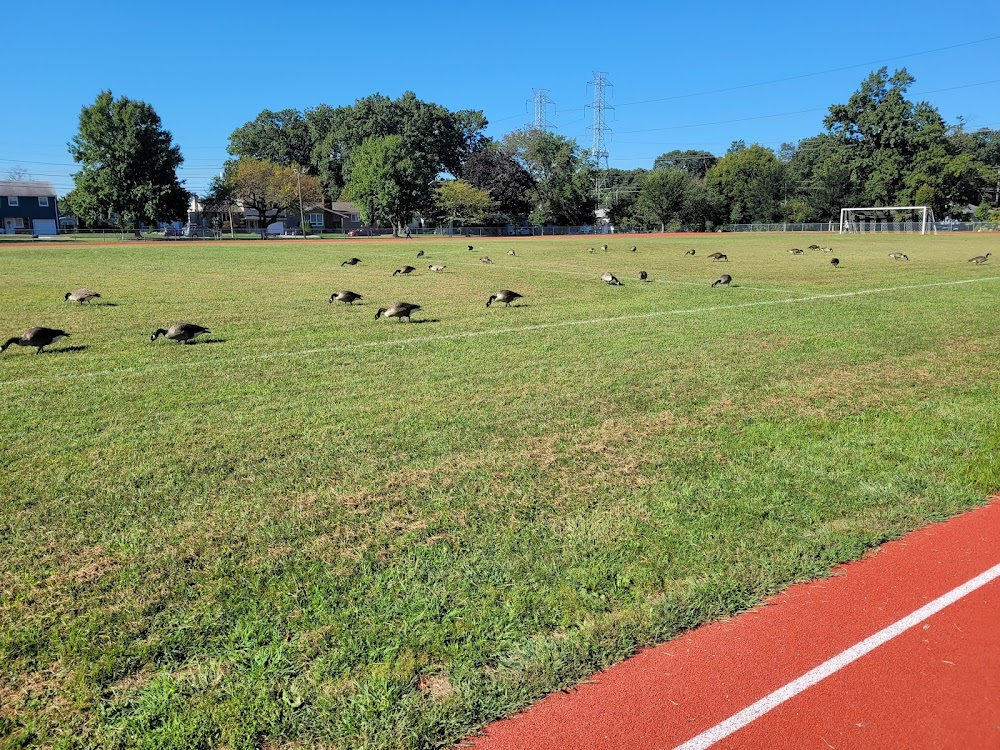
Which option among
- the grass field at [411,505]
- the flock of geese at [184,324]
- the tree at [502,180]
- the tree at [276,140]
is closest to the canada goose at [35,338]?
the flock of geese at [184,324]

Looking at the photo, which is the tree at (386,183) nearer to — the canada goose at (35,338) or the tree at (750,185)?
the tree at (750,185)

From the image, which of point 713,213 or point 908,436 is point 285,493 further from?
point 713,213

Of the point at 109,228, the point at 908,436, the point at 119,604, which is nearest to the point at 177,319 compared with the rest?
the point at 119,604

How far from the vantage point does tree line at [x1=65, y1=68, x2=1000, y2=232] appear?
69.9 m

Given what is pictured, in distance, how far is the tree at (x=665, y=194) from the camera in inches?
3445

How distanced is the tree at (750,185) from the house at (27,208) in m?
86.3

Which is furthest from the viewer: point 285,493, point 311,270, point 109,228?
point 109,228

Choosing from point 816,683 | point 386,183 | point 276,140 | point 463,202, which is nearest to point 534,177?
point 463,202

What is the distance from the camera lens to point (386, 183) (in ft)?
243

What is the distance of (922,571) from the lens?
4.24 meters

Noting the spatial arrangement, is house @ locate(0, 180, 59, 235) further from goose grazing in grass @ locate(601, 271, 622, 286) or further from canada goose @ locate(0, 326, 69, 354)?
canada goose @ locate(0, 326, 69, 354)

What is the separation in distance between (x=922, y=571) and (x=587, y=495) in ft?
7.41

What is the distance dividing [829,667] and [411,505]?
9.57 ft

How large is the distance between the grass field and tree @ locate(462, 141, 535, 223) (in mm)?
82682
